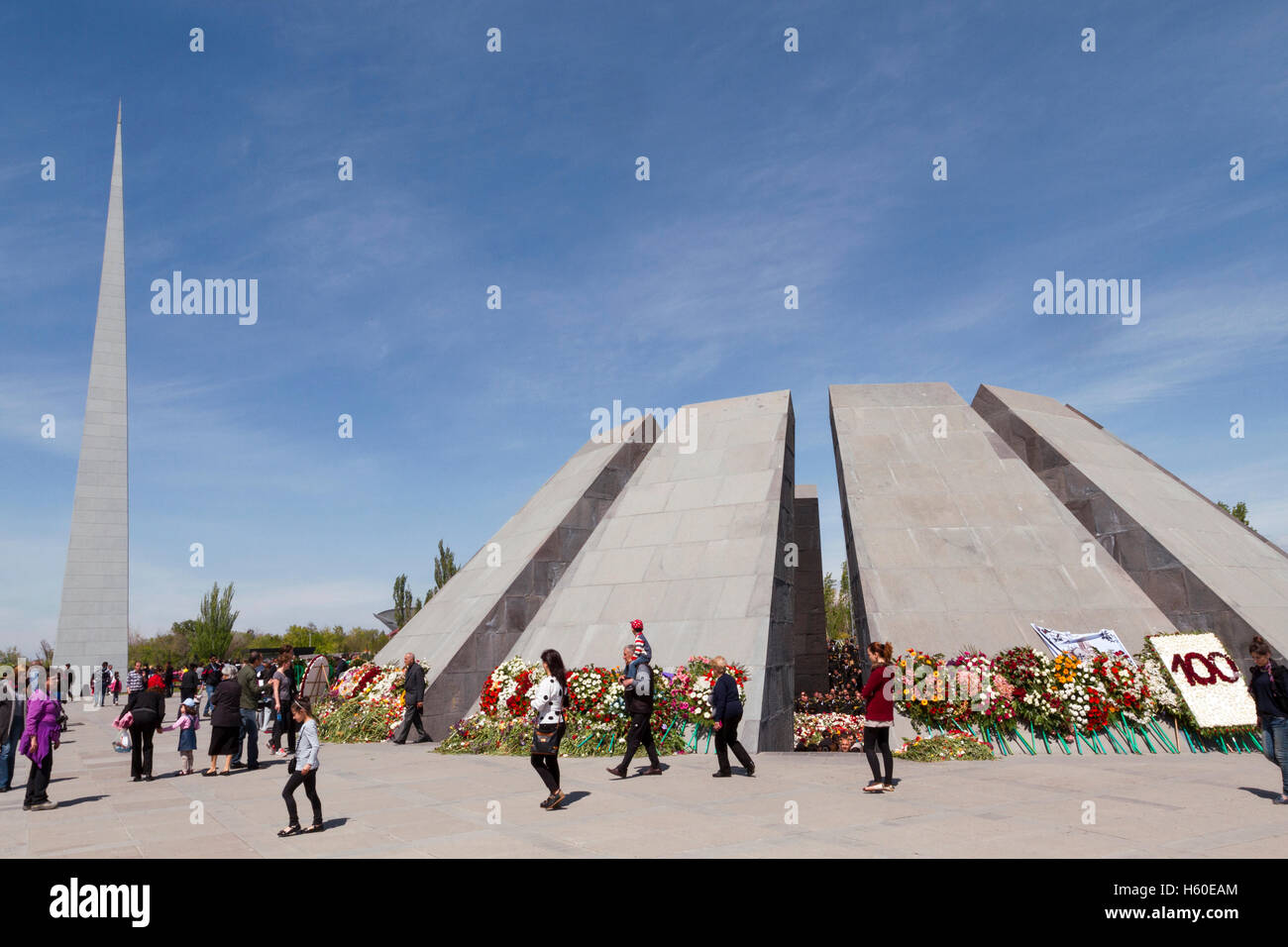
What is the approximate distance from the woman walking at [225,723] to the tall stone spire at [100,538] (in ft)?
69.8

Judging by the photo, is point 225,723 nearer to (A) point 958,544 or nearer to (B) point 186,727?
(B) point 186,727

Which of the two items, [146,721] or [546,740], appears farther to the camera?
[146,721]

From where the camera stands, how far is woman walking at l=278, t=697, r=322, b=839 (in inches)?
294

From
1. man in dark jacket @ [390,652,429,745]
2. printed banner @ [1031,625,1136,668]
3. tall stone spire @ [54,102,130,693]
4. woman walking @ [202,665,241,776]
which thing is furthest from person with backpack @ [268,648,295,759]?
tall stone spire @ [54,102,130,693]

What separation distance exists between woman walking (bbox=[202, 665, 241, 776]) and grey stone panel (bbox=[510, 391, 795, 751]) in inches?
193

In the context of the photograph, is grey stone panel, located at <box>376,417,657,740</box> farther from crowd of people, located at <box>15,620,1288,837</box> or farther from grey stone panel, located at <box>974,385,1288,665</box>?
grey stone panel, located at <box>974,385,1288,665</box>

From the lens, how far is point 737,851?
21.3 ft

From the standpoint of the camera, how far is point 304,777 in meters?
7.61

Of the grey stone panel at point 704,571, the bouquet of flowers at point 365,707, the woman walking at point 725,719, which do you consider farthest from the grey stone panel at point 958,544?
the bouquet of flowers at point 365,707

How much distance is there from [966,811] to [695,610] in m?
7.00

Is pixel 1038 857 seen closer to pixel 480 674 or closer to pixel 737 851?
pixel 737 851

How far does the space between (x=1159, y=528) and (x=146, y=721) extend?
16820 millimetres

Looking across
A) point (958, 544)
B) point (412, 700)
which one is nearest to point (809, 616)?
point (958, 544)
